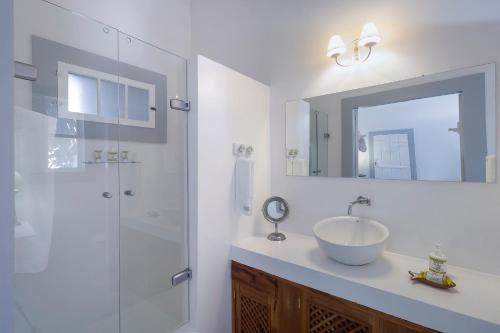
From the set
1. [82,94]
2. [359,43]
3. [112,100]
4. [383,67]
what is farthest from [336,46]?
[82,94]

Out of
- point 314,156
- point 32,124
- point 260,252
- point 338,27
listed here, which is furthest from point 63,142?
point 338,27

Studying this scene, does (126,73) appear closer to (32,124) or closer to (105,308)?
(32,124)

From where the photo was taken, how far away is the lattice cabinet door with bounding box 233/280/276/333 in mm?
1527

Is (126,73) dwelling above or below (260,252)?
above

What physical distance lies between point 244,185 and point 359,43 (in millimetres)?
1214

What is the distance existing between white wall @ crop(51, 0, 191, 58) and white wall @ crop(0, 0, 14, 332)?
5.84ft

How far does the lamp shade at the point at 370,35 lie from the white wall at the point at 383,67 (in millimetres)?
108

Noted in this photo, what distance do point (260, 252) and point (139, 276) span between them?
0.97m

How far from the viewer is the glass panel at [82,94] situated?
1.58 metres

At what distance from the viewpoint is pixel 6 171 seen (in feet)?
1.34

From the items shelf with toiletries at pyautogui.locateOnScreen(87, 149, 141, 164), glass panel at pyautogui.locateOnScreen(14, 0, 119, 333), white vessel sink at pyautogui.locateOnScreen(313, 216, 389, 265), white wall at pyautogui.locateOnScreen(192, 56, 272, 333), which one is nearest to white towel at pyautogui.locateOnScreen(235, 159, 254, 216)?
white wall at pyautogui.locateOnScreen(192, 56, 272, 333)

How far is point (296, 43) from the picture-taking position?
1924 mm

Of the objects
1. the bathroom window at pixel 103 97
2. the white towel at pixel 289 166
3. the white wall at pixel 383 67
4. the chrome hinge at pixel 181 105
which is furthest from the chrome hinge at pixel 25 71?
the white towel at pixel 289 166

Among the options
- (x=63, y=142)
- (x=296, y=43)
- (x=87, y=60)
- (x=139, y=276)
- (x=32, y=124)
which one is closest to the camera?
(x=32, y=124)
